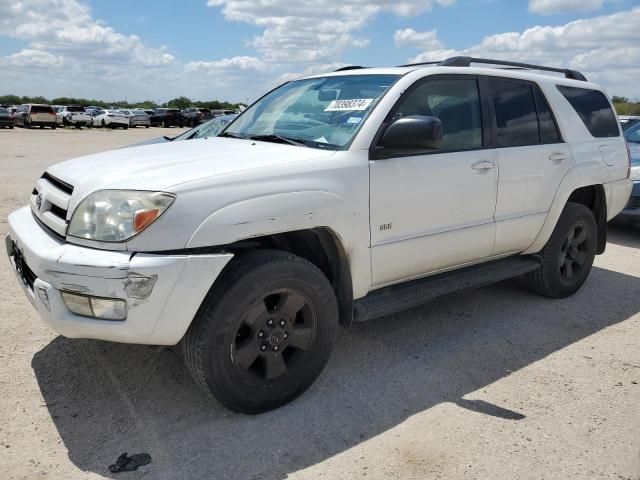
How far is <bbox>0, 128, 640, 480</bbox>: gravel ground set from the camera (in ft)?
8.74

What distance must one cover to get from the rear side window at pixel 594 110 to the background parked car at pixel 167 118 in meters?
39.7

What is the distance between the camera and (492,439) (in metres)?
2.88

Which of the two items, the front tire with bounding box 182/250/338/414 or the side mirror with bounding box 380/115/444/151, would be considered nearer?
the front tire with bounding box 182/250/338/414

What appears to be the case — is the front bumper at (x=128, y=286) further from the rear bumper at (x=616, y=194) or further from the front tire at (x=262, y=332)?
the rear bumper at (x=616, y=194)

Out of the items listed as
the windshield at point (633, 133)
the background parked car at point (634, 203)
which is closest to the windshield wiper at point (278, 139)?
the background parked car at point (634, 203)

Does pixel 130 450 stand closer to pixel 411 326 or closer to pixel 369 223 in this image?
pixel 369 223

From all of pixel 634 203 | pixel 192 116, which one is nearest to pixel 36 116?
pixel 192 116

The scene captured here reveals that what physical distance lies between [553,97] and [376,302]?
2454 millimetres

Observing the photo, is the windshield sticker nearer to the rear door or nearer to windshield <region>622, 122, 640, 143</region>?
the rear door

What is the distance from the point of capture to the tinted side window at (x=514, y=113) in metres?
4.14

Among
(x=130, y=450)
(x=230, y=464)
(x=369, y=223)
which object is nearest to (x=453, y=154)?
(x=369, y=223)

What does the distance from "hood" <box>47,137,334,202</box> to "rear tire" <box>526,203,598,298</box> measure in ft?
8.15

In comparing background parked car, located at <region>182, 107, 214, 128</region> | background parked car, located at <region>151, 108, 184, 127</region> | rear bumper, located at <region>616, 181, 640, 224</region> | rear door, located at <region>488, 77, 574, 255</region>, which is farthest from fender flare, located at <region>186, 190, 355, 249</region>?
background parked car, located at <region>151, 108, 184, 127</region>

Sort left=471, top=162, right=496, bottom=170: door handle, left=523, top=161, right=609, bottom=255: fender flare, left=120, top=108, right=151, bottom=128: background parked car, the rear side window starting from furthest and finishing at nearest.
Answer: left=120, top=108, right=151, bottom=128: background parked car → the rear side window → left=523, top=161, right=609, bottom=255: fender flare → left=471, top=162, right=496, bottom=170: door handle
